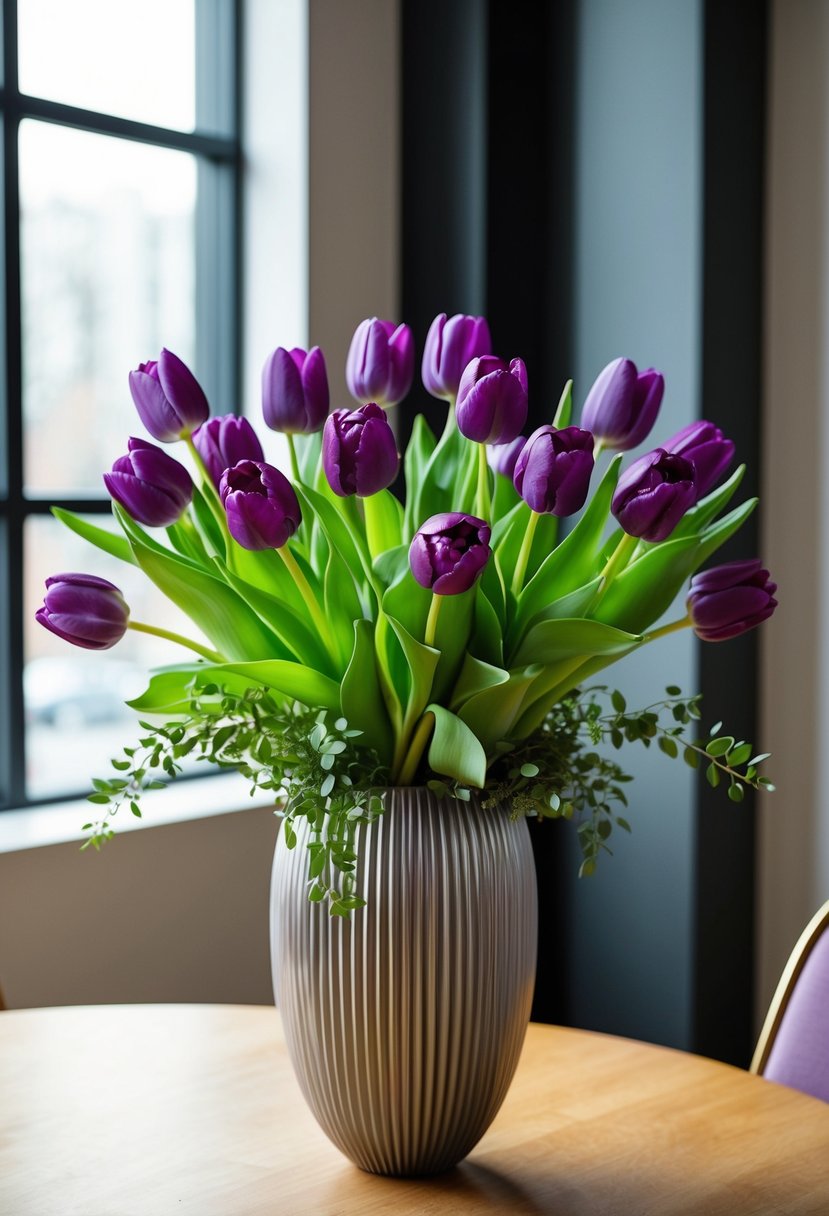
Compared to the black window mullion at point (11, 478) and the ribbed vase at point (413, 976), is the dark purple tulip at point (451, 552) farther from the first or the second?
the black window mullion at point (11, 478)

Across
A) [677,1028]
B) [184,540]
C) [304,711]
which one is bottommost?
[677,1028]

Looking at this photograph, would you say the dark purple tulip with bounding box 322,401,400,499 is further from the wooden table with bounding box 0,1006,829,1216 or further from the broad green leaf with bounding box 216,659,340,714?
the wooden table with bounding box 0,1006,829,1216

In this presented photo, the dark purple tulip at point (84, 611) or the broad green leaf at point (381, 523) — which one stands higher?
the broad green leaf at point (381, 523)

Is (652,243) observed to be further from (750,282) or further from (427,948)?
(427,948)

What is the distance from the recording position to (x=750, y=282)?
2.41 m

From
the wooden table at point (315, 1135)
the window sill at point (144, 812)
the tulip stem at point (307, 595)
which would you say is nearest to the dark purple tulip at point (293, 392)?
the tulip stem at point (307, 595)

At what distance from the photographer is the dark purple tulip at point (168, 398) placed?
94 cm

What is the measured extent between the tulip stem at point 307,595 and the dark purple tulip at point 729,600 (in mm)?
278

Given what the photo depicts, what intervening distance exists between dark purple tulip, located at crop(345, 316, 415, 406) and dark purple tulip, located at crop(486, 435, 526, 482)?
108 millimetres

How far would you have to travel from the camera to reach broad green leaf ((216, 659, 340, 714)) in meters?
0.93

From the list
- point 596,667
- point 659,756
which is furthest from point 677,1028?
point 596,667

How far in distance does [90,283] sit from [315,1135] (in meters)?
1.87

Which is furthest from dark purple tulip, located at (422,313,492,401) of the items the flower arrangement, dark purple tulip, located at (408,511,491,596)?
dark purple tulip, located at (408,511,491,596)

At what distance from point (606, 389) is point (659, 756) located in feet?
5.00
